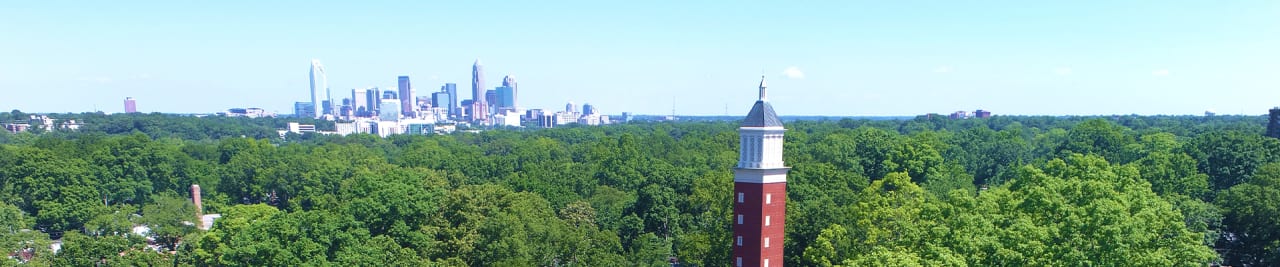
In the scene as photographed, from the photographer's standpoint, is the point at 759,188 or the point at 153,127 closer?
the point at 759,188

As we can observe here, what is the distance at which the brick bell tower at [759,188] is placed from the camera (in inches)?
1157

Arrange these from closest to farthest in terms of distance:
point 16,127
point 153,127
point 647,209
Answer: point 647,209 → point 16,127 → point 153,127

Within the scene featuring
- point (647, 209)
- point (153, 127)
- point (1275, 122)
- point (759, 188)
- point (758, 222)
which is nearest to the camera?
point (759, 188)

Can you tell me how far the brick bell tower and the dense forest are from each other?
3.91m

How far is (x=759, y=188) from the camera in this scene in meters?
29.3

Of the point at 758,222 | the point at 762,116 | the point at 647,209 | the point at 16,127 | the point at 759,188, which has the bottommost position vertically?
the point at 16,127

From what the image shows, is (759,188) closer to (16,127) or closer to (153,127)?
(153,127)

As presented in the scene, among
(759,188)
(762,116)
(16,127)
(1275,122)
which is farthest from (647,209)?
(16,127)

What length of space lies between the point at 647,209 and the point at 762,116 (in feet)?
71.8

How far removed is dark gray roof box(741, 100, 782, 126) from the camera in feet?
96.3

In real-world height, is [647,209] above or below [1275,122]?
below

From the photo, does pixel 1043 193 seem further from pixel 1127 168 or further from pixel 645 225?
pixel 645 225

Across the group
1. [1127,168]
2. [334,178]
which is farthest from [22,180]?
[1127,168]

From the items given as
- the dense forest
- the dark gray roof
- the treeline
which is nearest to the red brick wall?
the dark gray roof
